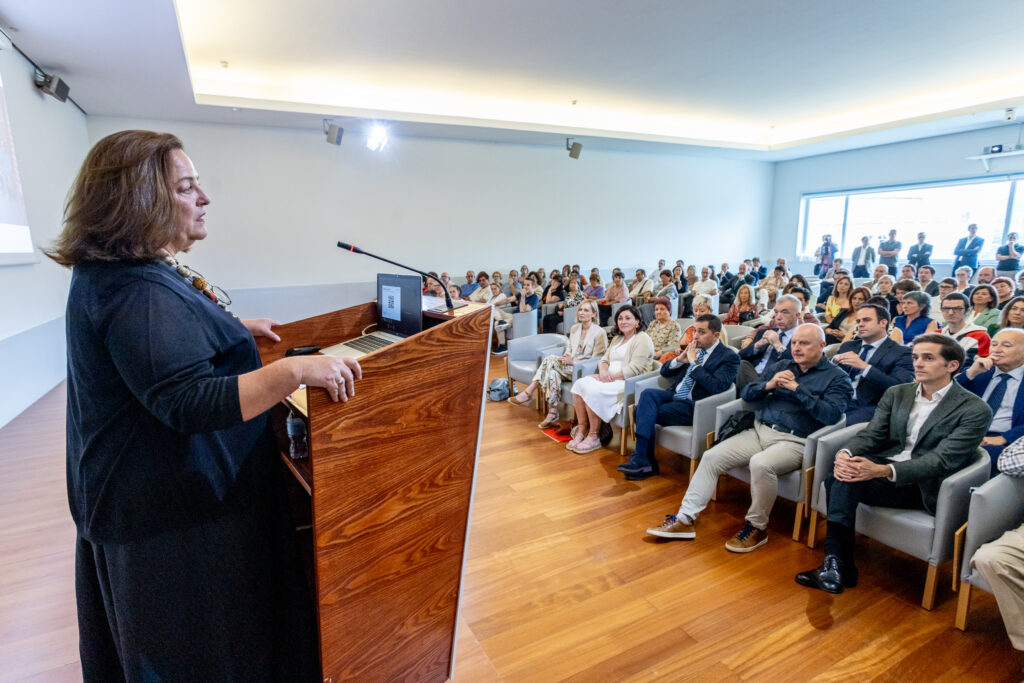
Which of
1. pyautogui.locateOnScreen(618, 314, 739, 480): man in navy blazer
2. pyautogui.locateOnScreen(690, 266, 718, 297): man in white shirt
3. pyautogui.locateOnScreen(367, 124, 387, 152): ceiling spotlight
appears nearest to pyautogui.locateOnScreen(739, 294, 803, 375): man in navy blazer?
pyautogui.locateOnScreen(618, 314, 739, 480): man in navy blazer

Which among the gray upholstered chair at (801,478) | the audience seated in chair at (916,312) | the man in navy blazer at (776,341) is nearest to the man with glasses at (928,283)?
the audience seated in chair at (916,312)

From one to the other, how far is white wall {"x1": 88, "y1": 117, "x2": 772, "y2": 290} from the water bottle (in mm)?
7216

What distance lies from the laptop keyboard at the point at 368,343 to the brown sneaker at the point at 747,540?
201 centimetres

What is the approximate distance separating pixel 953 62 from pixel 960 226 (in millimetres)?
4415

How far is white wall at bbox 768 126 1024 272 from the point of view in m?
8.80

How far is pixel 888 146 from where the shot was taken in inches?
391

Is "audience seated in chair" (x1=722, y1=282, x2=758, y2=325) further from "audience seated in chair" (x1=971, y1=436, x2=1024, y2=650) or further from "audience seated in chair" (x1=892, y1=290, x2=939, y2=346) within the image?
"audience seated in chair" (x1=971, y1=436, x2=1024, y2=650)

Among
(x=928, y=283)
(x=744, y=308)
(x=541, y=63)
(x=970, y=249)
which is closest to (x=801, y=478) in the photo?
(x=744, y=308)

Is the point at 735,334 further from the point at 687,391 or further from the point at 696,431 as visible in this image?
the point at 696,431

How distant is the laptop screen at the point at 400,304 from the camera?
161 centimetres

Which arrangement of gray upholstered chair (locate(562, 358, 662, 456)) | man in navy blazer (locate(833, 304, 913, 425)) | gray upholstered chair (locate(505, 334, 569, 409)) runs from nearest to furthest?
man in navy blazer (locate(833, 304, 913, 425)) → gray upholstered chair (locate(562, 358, 662, 456)) → gray upholstered chair (locate(505, 334, 569, 409))

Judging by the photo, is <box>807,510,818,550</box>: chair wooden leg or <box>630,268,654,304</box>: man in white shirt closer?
<box>807,510,818,550</box>: chair wooden leg

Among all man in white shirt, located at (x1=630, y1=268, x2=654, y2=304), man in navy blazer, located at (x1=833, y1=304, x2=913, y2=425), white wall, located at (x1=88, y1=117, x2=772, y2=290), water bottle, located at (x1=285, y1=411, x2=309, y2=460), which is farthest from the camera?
man in white shirt, located at (x1=630, y1=268, x2=654, y2=304)

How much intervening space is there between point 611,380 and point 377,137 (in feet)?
18.2
